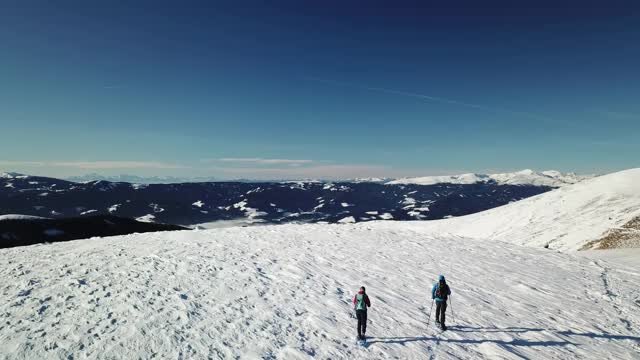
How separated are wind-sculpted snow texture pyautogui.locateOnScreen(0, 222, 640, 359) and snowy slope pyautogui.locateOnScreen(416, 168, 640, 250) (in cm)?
3533

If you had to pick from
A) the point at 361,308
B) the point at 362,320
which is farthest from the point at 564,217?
the point at 361,308

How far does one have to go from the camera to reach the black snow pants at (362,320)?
14.1m

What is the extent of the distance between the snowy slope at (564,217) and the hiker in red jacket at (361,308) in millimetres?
53610

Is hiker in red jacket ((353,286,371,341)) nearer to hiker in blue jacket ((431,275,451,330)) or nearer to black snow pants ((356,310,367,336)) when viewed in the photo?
black snow pants ((356,310,367,336))

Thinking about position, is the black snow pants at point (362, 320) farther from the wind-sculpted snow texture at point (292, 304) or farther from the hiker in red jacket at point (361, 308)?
the wind-sculpted snow texture at point (292, 304)

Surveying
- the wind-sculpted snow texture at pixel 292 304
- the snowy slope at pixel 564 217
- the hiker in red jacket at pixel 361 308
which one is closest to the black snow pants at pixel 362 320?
the hiker in red jacket at pixel 361 308

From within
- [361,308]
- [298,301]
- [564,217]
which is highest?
[361,308]

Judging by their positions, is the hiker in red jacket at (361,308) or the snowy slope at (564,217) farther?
the snowy slope at (564,217)

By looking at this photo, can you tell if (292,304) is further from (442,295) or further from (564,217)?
(564,217)

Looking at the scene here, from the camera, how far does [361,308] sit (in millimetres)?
13898

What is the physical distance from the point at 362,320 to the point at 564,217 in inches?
3015

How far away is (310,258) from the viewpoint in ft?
93.1

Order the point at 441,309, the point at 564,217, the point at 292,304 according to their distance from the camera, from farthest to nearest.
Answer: the point at 564,217 < the point at 292,304 < the point at 441,309

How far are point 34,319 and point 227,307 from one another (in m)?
7.52
